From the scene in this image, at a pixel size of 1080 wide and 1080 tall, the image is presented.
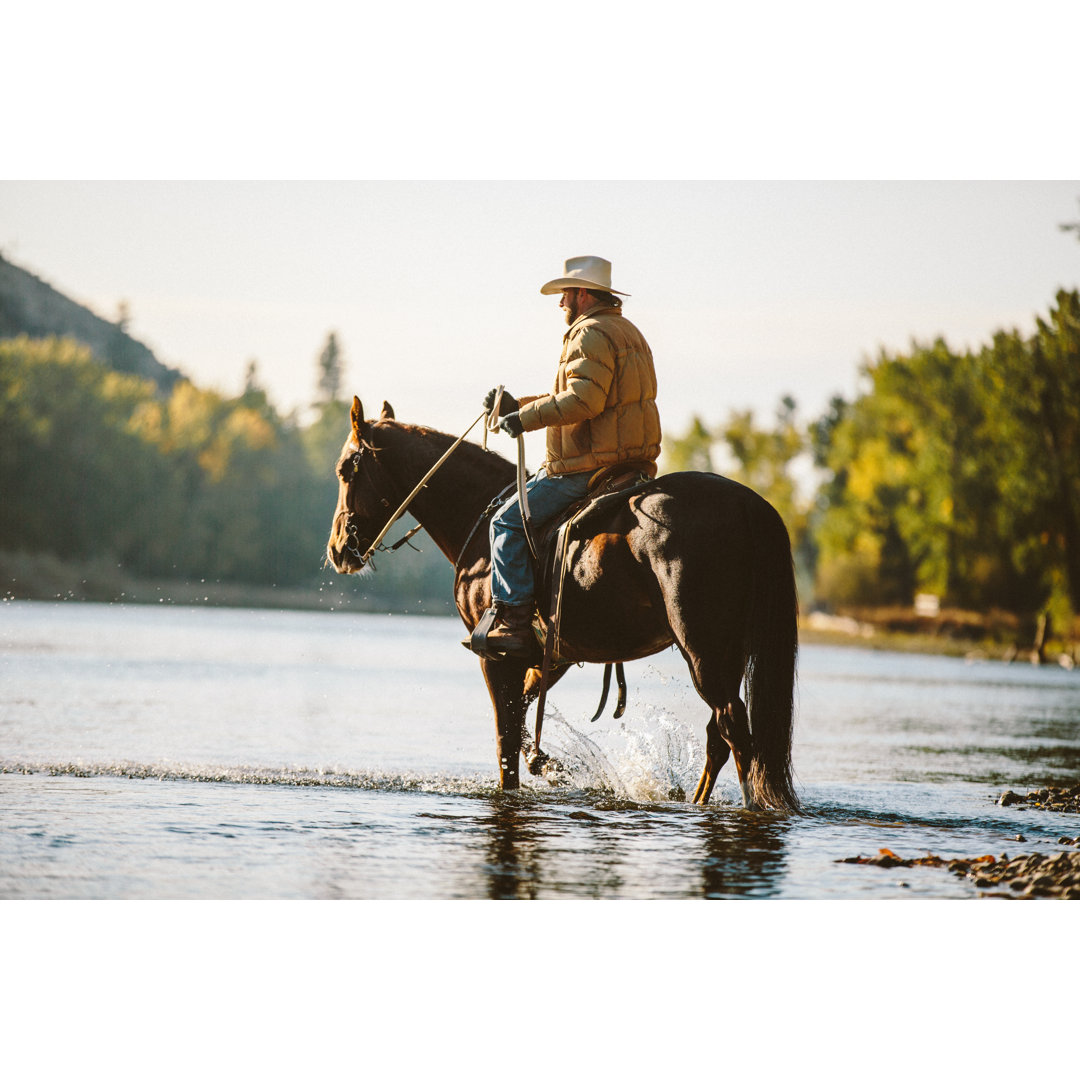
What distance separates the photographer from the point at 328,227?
1343cm

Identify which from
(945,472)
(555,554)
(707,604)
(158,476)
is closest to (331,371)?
(158,476)

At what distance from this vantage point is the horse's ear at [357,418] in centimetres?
773

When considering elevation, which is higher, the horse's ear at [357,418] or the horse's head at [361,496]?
the horse's ear at [357,418]

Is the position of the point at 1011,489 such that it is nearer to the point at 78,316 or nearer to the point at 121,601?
the point at 78,316

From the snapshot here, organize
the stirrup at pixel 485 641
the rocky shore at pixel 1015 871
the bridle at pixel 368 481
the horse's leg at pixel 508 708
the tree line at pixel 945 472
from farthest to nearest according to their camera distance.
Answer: the tree line at pixel 945 472 → the bridle at pixel 368 481 → the horse's leg at pixel 508 708 → the stirrup at pixel 485 641 → the rocky shore at pixel 1015 871

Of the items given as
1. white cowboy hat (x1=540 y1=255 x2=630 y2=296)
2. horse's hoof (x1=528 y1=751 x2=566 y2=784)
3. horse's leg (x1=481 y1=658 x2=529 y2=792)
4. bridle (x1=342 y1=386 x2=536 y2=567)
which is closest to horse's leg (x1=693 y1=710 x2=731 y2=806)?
horse's hoof (x1=528 y1=751 x2=566 y2=784)

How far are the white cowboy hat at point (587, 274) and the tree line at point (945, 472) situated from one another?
1141 cm

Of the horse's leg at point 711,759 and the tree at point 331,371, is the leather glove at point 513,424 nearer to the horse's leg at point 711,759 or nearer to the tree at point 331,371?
the horse's leg at point 711,759

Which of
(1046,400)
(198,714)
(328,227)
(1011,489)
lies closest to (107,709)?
(198,714)

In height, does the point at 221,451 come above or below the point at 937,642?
above

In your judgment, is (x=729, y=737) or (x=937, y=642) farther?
(x=937, y=642)

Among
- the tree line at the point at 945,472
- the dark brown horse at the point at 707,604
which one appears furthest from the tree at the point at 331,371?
the dark brown horse at the point at 707,604

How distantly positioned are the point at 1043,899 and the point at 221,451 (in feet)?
160

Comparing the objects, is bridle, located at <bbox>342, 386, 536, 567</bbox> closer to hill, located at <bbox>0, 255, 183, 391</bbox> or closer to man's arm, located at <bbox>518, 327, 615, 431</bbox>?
man's arm, located at <bbox>518, 327, 615, 431</bbox>
